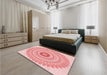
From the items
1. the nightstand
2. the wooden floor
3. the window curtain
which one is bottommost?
the wooden floor

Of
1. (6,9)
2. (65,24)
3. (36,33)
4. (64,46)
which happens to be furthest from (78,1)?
Result: (6,9)

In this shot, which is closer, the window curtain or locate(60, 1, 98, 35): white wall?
the window curtain

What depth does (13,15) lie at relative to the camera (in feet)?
11.2

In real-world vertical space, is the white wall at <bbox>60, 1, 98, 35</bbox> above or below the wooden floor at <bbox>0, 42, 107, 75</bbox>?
above

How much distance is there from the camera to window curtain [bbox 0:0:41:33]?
9.90 feet

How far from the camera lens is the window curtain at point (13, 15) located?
3018 mm

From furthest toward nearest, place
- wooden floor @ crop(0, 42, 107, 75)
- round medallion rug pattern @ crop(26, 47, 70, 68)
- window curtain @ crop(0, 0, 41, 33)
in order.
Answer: window curtain @ crop(0, 0, 41, 33) → round medallion rug pattern @ crop(26, 47, 70, 68) → wooden floor @ crop(0, 42, 107, 75)

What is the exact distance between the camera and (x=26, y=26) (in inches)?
164

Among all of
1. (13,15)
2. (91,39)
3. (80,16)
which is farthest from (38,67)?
(80,16)

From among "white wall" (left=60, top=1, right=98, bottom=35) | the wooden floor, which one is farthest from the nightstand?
the wooden floor

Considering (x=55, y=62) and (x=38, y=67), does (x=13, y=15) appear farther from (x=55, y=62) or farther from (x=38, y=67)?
(x=55, y=62)

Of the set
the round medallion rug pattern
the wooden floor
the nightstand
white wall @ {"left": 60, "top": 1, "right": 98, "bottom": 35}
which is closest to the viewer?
the wooden floor

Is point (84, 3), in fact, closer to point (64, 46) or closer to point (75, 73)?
point (64, 46)

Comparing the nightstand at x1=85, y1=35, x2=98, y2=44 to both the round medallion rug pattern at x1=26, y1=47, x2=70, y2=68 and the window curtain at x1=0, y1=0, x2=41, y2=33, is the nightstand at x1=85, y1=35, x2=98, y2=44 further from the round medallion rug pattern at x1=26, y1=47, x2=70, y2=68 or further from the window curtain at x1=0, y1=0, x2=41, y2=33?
the window curtain at x1=0, y1=0, x2=41, y2=33
